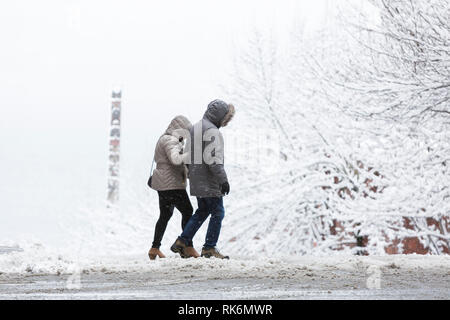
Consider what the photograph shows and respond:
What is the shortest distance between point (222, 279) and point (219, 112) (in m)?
2.00

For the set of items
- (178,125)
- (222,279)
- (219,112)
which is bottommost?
(222,279)

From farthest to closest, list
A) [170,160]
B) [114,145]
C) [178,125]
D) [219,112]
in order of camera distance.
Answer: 1. [114,145]
2. [178,125]
3. [170,160]
4. [219,112]

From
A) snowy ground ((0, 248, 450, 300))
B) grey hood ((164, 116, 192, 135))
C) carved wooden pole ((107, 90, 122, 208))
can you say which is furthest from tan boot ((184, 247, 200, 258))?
carved wooden pole ((107, 90, 122, 208))

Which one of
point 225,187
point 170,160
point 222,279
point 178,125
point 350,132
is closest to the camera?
point 222,279

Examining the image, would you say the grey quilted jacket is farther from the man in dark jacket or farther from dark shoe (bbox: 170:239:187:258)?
dark shoe (bbox: 170:239:187:258)

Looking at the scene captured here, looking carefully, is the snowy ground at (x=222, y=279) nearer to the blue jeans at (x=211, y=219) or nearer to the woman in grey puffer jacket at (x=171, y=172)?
the blue jeans at (x=211, y=219)

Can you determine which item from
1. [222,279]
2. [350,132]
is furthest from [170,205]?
[350,132]

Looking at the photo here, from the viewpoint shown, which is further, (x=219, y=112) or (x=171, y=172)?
(x=171, y=172)

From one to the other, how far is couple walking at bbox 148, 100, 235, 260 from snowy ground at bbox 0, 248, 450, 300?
46 centimetres

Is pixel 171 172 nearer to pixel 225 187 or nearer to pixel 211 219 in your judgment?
pixel 211 219

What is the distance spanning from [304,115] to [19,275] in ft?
35.1

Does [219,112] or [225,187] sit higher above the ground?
[219,112]

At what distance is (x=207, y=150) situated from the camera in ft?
26.0

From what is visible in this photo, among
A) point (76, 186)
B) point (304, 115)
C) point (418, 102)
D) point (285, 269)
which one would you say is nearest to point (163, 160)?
point (285, 269)
